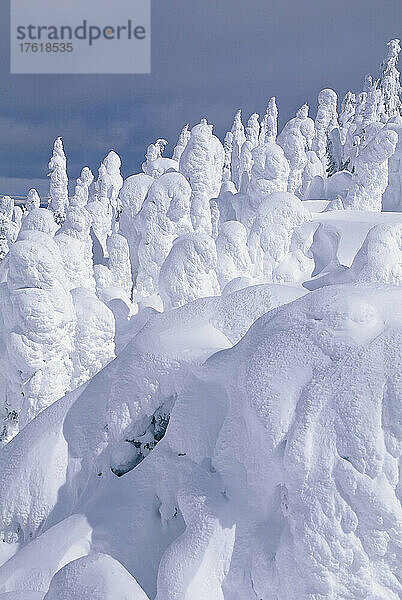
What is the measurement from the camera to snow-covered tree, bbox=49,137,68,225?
112 feet

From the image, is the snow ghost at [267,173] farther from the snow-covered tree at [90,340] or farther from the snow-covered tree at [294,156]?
the snow-covered tree at [90,340]

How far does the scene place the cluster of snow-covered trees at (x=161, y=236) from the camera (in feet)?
28.3

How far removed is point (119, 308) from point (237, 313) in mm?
10886

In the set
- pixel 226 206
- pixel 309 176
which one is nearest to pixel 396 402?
pixel 226 206

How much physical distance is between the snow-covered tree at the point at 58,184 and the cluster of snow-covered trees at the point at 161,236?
9 centimetres

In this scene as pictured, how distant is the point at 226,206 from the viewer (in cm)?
2620

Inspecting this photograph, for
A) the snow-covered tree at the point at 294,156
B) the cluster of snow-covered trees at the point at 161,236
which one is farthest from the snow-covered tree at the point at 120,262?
the snow-covered tree at the point at 294,156

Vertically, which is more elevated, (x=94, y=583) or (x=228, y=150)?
(x=228, y=150)

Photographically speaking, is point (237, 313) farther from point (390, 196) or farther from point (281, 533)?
point (390, 196)

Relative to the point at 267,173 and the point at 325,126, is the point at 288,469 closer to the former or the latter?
the point at 267,173

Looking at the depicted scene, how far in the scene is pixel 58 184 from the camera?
34.7m

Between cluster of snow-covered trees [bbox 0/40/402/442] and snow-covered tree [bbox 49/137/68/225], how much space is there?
86mm

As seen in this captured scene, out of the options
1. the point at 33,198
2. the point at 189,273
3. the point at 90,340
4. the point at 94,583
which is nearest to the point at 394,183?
the point at 189,273

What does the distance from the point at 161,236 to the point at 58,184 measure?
1793 cm
